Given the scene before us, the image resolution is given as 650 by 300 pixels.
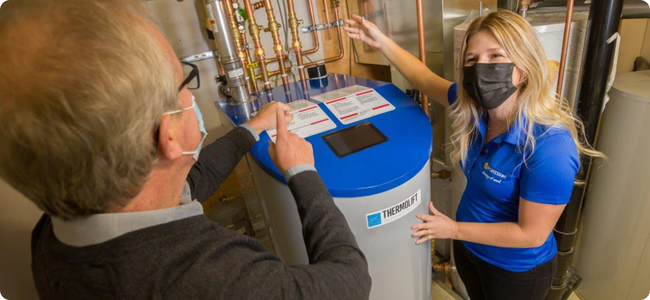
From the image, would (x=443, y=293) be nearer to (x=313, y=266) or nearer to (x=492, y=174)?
(x=492, y=174)

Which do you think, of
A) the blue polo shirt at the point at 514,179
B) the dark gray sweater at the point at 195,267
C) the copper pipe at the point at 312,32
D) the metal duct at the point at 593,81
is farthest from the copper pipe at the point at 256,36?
the metal duct at the point at 593,81

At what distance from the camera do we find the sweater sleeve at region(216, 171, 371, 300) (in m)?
0.46

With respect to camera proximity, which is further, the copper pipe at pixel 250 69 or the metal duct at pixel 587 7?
the copper pipe at pixel 250 69

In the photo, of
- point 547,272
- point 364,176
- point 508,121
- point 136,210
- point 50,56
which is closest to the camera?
point 50,56

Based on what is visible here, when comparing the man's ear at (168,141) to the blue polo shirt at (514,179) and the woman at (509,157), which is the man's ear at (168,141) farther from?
the blue polo shirt at (514,179)

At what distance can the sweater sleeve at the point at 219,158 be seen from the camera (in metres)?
0.89

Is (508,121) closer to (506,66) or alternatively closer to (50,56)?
(506,66)

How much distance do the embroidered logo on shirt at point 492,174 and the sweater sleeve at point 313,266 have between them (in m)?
0.50

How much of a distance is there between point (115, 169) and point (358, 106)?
2.46 ft

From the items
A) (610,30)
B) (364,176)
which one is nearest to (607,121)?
(610,30)

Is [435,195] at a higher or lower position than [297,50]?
lower

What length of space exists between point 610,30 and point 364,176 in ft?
2.91

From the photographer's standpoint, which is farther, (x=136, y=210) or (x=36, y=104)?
(x=136, y=210)

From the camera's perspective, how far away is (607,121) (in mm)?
1205
